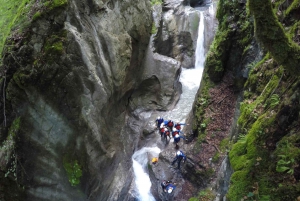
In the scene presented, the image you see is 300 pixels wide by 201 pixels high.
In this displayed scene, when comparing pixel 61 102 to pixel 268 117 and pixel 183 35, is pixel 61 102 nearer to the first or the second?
pixel 268 117

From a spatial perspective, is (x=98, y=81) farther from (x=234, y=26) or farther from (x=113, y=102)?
(x=234, y=26)

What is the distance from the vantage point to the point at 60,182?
29.0ft

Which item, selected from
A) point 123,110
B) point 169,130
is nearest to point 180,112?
point 169,130

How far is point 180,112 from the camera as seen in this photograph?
49.6 feet

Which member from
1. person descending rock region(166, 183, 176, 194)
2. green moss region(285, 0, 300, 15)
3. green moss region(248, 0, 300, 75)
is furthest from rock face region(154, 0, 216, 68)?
green moss region(248, 0, 300, 75)

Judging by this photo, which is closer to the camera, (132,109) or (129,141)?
(129,141)

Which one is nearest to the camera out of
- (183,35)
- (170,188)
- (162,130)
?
(170,188)

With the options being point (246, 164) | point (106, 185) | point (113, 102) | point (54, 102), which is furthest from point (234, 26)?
point (106, 185)

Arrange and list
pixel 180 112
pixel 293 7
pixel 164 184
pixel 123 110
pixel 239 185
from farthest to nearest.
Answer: pixel 180 112 < pixel 123 110 < pixel 164 184 < pixel 293 7 < pixel 239 185

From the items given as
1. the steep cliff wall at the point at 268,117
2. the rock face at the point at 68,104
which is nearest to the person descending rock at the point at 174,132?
the steep cliff wall at the point at 268,117

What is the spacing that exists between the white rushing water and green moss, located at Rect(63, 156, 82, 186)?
3.66 m

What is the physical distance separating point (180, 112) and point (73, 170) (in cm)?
792

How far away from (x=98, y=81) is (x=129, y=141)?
5.16m

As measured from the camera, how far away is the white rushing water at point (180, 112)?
39.4 feet
